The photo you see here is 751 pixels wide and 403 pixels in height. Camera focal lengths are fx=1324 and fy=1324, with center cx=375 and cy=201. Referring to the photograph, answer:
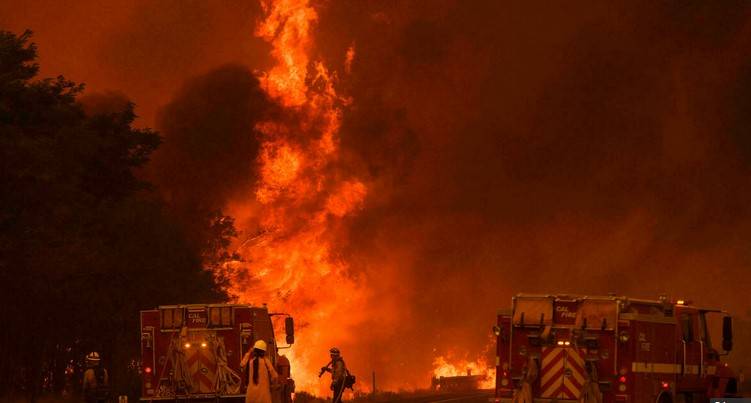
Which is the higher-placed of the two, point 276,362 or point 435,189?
point 435,189

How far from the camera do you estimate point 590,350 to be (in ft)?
76.2

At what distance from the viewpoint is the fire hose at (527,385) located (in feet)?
75.8

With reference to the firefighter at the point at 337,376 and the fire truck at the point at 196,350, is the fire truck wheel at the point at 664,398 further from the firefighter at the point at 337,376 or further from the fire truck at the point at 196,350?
the fire truck at the point at 196,350

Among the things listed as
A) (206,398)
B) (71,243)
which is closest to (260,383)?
(206,398)

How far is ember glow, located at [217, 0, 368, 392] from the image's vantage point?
59.1 m

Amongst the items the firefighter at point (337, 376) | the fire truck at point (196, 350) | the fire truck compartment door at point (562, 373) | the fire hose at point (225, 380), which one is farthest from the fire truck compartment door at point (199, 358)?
the fire truck compartment door at point (562, 373)

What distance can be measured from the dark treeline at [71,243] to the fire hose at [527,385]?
1479 centimetres

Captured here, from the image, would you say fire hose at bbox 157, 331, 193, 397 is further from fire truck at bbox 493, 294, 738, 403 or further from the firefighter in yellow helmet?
fire truck at bbox 493, 294, 738, 403

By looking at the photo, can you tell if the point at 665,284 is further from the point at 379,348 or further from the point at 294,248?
the point at 294,248

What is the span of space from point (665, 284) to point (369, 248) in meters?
18.6

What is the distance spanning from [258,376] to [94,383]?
4132 millimetres

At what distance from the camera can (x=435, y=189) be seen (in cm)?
7844

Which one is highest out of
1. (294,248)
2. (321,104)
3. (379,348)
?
(321,104)

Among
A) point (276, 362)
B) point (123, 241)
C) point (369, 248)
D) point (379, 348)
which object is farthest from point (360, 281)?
point (276, 362)
